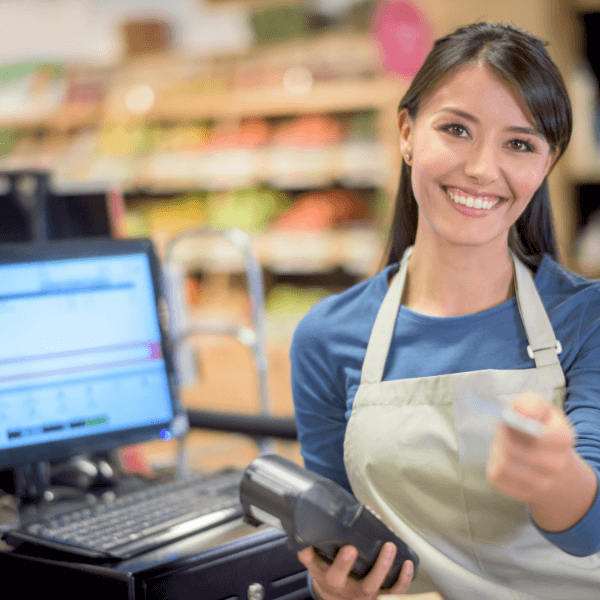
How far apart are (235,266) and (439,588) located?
3158mm

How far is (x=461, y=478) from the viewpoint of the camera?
3.94ft

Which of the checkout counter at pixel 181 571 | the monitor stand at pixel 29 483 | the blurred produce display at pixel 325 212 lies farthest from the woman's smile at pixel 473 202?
the blurred produce display at pixel 325 212

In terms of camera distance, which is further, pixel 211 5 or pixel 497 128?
pixel 211 5

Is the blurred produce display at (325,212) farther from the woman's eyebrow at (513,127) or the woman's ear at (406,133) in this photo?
the woman's eyebrow at (513,127)

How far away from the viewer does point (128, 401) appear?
61.9 inches

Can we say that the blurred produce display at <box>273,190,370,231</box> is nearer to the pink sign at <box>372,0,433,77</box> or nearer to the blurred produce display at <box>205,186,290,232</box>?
the blurred produce display at <box>205,186,290,232</box>

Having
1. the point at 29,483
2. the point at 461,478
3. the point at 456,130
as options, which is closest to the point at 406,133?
the point at 456,130

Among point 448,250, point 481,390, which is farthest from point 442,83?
point 481,390

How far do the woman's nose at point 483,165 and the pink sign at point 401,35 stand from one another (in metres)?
2.32

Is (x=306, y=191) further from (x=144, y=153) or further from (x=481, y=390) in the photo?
(x=481, y=390)

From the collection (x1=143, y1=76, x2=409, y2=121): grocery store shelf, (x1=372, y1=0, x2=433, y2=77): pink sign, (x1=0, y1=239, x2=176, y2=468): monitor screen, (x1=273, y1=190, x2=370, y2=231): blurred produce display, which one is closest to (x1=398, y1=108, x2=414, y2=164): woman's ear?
(x1=0, y1=239, x2=176, y2=468): monitor screen

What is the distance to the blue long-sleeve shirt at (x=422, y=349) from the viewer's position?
1197 mm

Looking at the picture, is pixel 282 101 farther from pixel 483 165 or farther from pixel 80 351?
pixel 483 165

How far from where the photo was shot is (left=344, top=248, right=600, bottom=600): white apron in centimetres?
120
